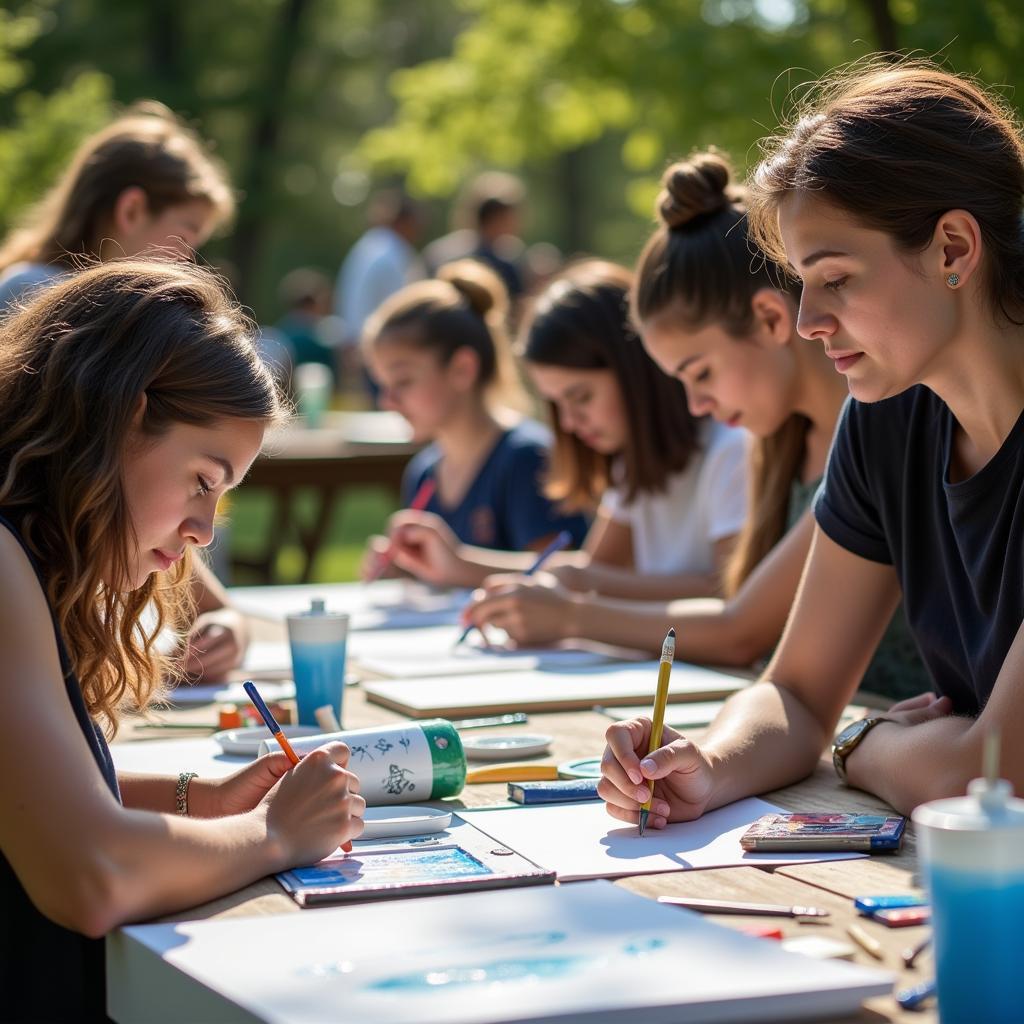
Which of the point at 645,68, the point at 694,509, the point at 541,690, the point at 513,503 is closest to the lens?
the point at 541,690

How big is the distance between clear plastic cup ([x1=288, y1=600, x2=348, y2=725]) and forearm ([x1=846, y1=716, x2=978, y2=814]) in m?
0.77

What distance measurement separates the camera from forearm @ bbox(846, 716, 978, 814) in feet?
5.58

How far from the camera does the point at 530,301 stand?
3699 millimetres

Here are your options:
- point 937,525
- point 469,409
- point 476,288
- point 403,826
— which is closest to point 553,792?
point 403,826

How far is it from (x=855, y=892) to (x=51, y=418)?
92cm

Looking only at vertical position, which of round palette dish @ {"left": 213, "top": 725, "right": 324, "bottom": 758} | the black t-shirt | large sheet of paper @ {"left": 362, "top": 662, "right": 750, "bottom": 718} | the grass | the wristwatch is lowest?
the grass

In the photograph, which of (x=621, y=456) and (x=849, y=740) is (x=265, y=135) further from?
(x=849, y=740)

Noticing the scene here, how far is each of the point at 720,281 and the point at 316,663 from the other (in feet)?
3.44

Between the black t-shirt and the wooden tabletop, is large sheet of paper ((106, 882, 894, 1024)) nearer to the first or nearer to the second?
the wooden tabletop

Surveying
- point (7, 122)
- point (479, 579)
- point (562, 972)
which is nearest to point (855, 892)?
point (562, 972)

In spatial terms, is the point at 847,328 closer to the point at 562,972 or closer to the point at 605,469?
the point at 562,972

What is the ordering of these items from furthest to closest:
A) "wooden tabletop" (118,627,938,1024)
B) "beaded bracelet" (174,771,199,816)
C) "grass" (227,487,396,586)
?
1. "grass" (227,487,396,586)
2. "beaded bracelet" (174,771,199,816)
3. "wooden tabletop" (118,627,938,1024)

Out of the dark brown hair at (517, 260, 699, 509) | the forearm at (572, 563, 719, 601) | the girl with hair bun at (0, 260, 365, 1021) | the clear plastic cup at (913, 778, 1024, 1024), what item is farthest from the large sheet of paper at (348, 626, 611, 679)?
the clear plastic cup at (913, 778, 1024, 1024)

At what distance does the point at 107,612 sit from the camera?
1685mm
